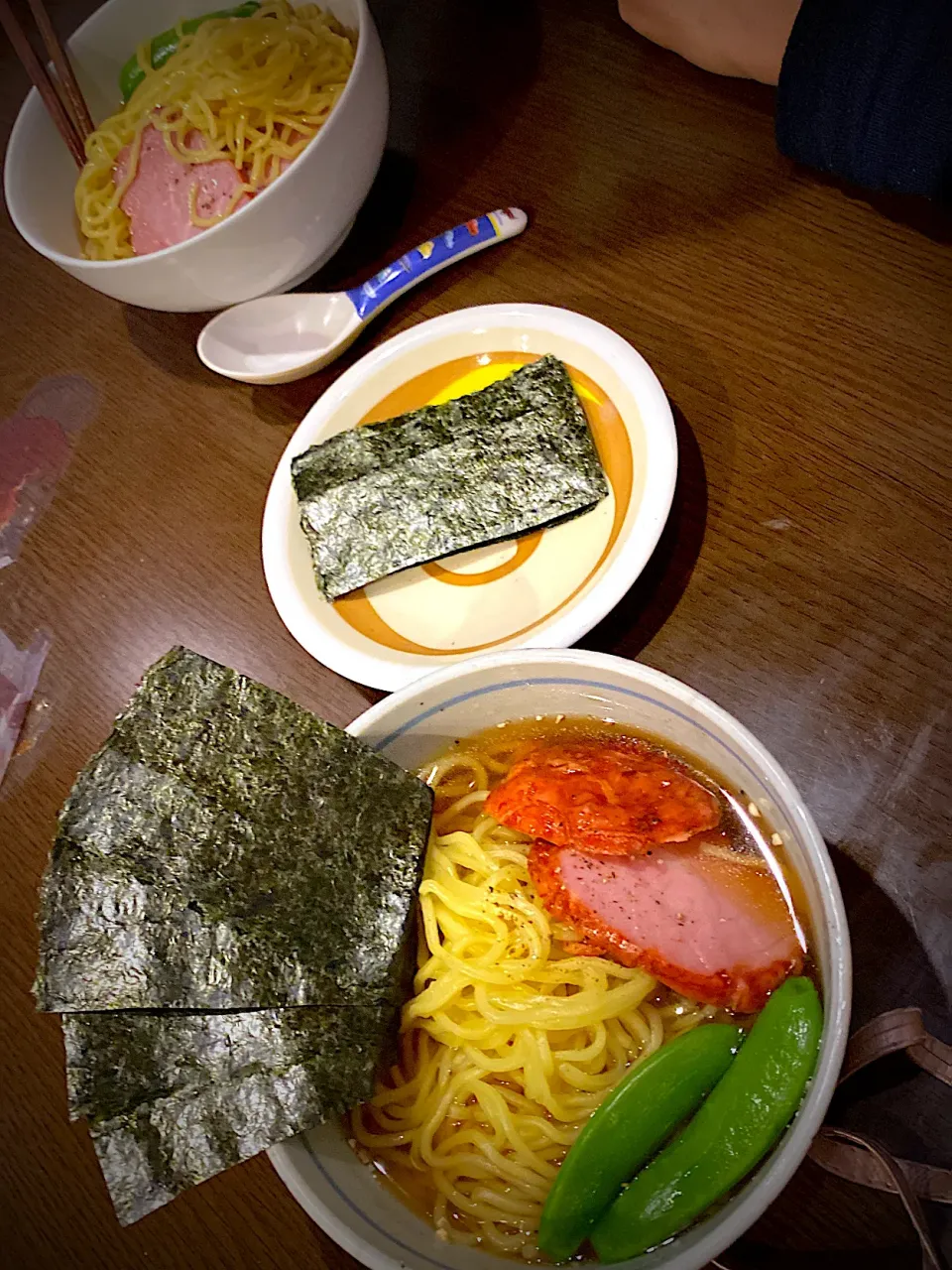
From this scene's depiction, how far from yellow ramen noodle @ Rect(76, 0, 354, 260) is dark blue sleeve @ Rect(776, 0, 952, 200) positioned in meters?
0.66

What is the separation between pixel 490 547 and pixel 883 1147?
0.76 m

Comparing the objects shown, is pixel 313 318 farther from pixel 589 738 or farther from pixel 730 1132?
pixel 730 1132

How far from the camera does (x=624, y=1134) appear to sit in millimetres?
827

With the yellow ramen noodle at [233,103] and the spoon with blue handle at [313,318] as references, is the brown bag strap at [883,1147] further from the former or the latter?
the yellow ramen noodle at [233,103]

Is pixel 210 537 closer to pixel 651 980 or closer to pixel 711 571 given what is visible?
pixel 711 571

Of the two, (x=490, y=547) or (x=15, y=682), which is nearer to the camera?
(x=490, y=547)

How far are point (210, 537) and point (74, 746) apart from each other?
35cm

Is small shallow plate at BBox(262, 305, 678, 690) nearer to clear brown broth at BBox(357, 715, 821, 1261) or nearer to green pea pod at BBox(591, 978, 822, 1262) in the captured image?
clear brown broth at BBox(357, 715, 821, 1261)

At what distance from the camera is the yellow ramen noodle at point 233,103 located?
55.4 inches

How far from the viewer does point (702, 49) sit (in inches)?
55.7

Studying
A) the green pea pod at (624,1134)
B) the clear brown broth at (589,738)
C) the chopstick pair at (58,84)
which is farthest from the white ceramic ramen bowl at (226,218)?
the green pea pod at (624,1134)

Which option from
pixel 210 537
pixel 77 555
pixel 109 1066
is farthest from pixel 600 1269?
pixel 77 555

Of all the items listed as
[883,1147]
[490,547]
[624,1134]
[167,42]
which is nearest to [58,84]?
[167,42]

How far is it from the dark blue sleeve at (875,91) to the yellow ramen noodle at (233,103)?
66 cm
